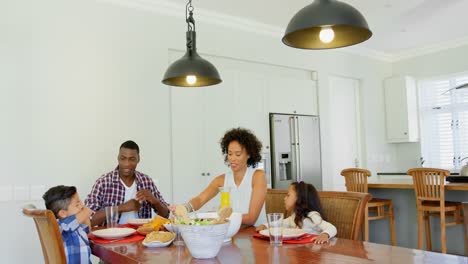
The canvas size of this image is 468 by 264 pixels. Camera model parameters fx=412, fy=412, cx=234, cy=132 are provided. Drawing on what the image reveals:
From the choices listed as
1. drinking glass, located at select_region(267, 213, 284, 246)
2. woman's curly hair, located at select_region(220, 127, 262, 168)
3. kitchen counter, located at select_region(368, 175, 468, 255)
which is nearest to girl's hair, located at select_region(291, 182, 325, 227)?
drinking glass, located at select_region(267, 213, 284, 246)

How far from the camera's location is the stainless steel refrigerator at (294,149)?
4715 millimetres

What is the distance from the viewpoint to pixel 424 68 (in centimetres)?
612

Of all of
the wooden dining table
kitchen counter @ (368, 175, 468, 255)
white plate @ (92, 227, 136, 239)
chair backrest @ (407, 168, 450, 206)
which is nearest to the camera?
the wooden dining table

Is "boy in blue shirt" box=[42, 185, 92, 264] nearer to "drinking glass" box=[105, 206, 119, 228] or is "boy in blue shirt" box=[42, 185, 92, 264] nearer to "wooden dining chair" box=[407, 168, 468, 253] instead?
"drinking glass" box=[105, 206, 119, 228]

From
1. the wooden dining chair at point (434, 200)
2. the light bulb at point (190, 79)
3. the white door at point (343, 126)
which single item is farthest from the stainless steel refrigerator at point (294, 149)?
the light bulb at point (190, 79)

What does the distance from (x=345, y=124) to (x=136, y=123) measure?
3.18 meters

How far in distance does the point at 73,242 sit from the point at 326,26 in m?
1.47

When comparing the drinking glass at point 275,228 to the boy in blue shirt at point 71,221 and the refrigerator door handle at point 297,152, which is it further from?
the refrigerator door handle at point 297,152

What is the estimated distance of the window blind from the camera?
18.8ft

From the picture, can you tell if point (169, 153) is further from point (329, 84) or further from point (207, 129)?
point (329, 84)

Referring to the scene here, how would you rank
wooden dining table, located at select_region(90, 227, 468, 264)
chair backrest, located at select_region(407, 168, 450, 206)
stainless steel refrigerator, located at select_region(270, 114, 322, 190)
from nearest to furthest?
wooden dining table, located at select_region(90, 227, 468, 264) → chair backrest, located at select_region(407, 168, 450, 206) → stainless steel refrigerator, located at select_region(270, 114, 322, 190)

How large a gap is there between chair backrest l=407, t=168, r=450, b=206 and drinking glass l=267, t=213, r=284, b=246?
2.50 meters

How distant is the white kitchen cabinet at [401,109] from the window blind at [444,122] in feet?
0.50

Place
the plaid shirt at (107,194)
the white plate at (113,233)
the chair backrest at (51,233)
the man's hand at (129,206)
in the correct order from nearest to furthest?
1. the chair backrest at (51,233)
2. the white plate at (113,233)
3. the man's hand at (129,206)
4. the plaid shirt at (107,194)
